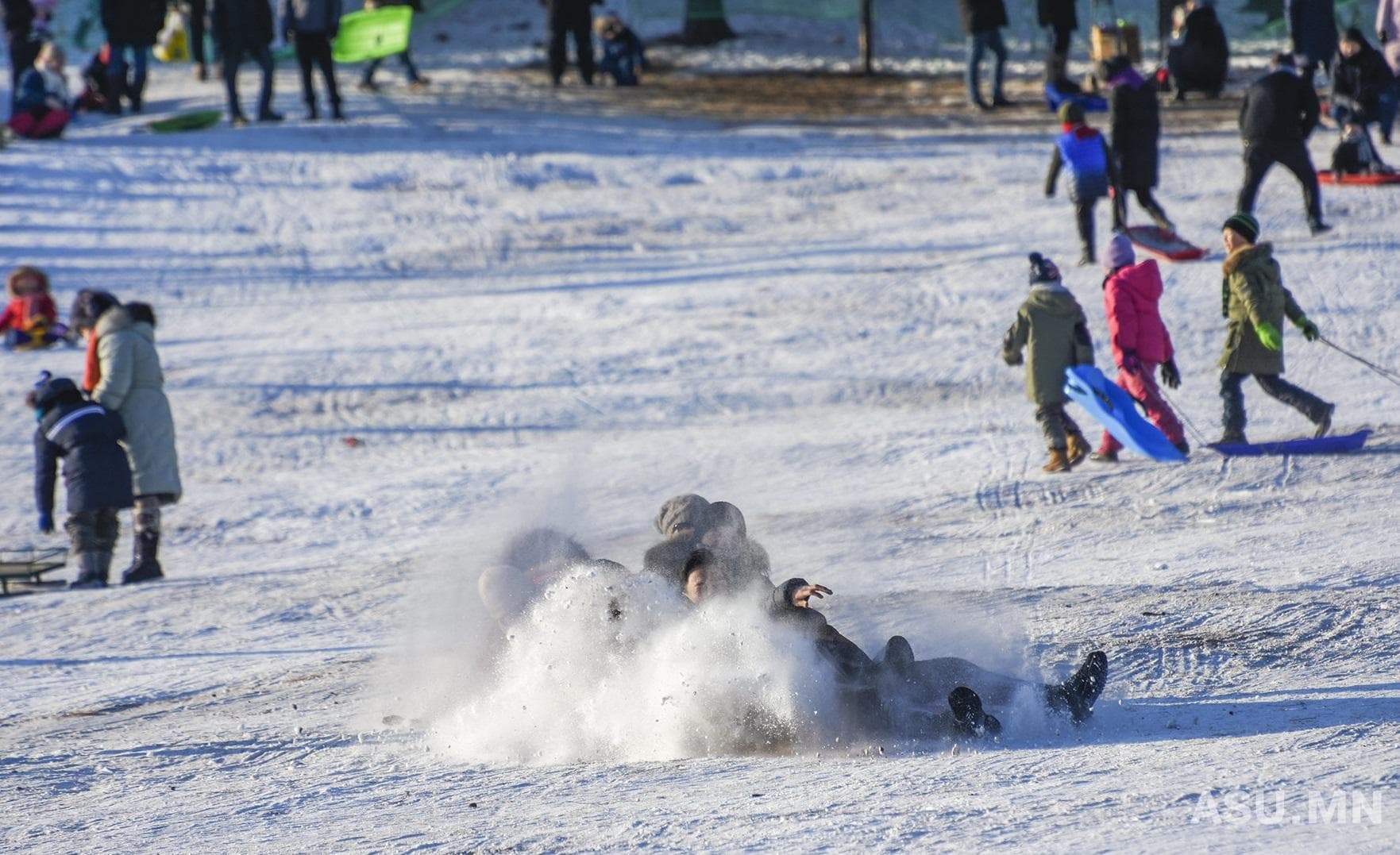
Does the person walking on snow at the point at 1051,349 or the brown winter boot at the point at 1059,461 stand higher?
the person walking on snow at the point at 1051,349

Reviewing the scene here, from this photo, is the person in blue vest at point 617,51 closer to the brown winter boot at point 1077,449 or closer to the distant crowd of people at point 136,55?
the distant crowd of people at point 136,55

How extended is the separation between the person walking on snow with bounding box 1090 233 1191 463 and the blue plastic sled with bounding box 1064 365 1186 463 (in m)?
0.35

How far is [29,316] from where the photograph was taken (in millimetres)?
13969

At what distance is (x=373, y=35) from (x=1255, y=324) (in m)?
15.0

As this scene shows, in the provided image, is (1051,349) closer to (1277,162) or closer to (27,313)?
(1277,162)

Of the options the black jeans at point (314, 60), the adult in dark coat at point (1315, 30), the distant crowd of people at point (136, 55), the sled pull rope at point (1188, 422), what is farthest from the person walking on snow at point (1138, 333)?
the black jeans at point (314, 60)

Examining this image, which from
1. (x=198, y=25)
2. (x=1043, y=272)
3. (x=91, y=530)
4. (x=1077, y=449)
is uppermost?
(x=198, y=25)

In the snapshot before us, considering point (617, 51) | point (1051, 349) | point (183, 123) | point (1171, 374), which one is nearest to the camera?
point (1051, 349)

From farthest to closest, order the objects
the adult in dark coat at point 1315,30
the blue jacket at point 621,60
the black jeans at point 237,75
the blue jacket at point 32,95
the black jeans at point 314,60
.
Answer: the blue jacket at point 621,60, the blue jacket at point 32,95, the black jeans at point 237,75, the black jeans at point 314,60, the adult in dark coat at point 1315,30

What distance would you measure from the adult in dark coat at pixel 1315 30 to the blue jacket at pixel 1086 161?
465cm

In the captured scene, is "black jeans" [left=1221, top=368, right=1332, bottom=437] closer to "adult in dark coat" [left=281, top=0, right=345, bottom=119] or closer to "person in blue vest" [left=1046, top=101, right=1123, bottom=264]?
"person in blue vest" [left=1046, top=101, right=1123, bottom=264]

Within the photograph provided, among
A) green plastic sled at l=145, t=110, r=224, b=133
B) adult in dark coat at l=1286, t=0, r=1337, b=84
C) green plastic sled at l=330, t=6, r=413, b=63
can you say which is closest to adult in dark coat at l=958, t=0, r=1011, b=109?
adult in dark coat at l=1286, t=0, r=1337, b=84

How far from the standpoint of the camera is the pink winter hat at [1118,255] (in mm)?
10023

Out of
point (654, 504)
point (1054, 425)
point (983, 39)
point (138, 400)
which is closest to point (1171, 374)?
point (1054, 425)
